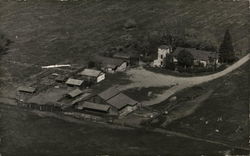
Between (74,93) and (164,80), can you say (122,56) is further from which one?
(74,93)

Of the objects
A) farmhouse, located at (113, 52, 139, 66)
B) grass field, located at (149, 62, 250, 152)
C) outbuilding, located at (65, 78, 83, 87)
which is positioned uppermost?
farmhouse, located at (113, 52, 139, 66)

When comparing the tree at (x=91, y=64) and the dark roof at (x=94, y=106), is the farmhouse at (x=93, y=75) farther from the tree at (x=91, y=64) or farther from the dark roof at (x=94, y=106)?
the dark roof at (x=94, y=106)

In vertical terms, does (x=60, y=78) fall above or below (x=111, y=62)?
below

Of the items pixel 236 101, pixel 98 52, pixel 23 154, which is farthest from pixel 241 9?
pixel 23 154

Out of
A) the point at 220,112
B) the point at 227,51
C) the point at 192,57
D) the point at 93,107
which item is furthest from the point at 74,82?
the point at 227,51

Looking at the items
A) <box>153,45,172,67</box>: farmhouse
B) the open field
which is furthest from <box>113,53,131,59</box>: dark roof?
the open field

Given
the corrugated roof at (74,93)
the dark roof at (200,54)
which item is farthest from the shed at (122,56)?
the corrugated roof at (74,93)

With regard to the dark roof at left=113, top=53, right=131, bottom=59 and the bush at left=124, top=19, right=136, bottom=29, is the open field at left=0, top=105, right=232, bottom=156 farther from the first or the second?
the bush at left=124, top=19, right=136, bottom=29
